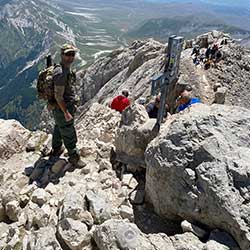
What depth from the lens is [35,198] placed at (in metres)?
9.86

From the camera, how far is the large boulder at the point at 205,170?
7.20 metres

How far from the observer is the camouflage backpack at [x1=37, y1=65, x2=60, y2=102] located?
35.5 ft

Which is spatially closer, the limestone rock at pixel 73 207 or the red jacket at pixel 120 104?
the limestone rock at pixel 73 207

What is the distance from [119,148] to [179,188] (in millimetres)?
3435

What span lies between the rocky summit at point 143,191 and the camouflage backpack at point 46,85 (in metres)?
2.09

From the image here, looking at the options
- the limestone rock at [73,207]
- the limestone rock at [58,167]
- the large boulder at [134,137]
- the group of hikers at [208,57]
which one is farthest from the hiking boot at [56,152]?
the group of hikers at [208,57]

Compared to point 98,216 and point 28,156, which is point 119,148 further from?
point 28,156

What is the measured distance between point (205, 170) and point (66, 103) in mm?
4985

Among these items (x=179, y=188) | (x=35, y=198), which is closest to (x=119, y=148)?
(x=35, y=198)

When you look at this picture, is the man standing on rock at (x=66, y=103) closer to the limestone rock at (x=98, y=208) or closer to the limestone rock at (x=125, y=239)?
the limestone rock at (x=98, y=208)

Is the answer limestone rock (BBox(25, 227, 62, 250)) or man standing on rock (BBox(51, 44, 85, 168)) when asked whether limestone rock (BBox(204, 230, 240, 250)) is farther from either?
man standing on rock (BBox(51, 44, 85, 168))

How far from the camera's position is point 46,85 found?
1086 cm

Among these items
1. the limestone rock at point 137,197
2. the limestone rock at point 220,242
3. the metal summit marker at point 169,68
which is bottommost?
the limestone rock at point 137,197

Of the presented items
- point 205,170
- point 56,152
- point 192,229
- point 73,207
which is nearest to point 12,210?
point 73,207
